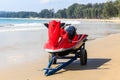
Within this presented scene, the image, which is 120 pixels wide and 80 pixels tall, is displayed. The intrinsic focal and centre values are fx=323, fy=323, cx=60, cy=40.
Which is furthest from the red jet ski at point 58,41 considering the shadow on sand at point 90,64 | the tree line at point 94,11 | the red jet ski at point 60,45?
the tree line at point 94,11

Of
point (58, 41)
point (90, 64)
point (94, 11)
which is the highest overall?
point (58, 41)

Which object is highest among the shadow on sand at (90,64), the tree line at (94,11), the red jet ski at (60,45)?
the red jet ski at (60,45)

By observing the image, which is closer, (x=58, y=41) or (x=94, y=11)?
(x=58, y=41)

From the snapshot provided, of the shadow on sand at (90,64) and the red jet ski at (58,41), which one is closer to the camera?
the red jet ski at (58,41)

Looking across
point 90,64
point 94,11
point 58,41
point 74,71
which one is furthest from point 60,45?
point 94,11

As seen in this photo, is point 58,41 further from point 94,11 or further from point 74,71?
point 94,11

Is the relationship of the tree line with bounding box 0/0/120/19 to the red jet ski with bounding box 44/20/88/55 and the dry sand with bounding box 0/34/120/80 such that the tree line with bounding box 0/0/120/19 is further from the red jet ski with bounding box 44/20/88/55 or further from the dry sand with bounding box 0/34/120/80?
the red jet ski with bounding box 44/20/88/55

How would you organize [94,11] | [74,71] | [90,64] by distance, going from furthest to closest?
1. [94,11]
2. [90,64]
3. [74,71]

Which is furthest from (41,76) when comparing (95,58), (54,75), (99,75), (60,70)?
(95,58)

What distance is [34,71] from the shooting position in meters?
9.40

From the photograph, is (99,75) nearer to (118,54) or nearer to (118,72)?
(118,72)

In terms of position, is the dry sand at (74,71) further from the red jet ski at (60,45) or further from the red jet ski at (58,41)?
the red jet ski at (58,41)

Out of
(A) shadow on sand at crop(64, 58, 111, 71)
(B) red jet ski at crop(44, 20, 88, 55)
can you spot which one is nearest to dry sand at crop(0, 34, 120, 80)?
(A) shadow on sand at crop(64, 58, 111, 71)

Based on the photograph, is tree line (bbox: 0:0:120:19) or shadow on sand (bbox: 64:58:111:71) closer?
shadow on sand (bbox: 64:58:111:71)
